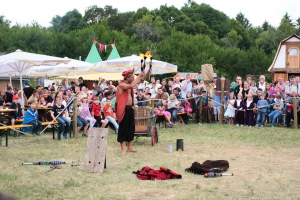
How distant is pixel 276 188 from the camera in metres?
7.71

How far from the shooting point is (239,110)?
731 inches

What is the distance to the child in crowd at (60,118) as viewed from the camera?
14.3m

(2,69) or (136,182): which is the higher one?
(2,69)

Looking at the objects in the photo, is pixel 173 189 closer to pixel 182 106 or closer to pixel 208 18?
pixel 182 106

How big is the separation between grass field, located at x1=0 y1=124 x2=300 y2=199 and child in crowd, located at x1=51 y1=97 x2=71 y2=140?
1.46ft

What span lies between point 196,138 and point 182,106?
4.67 m

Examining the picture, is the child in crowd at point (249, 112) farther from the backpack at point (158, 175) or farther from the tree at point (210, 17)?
the tree at point (210, 17)

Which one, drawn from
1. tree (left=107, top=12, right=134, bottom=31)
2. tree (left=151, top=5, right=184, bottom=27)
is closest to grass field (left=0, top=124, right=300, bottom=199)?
tree (left=107, top=12, right=134, bottom=31)

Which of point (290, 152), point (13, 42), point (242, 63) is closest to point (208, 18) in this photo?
point (242, 63)

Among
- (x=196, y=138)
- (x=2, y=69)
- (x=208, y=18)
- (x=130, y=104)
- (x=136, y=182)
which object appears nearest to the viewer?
(x=136, y=182)

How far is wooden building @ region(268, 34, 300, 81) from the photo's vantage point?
46.6 metres

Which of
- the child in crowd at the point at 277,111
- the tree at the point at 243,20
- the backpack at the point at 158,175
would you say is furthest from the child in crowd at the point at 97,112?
the tree at the point at 243,20

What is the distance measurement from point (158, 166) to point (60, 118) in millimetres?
5641

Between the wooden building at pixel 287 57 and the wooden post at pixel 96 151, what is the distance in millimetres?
39215
